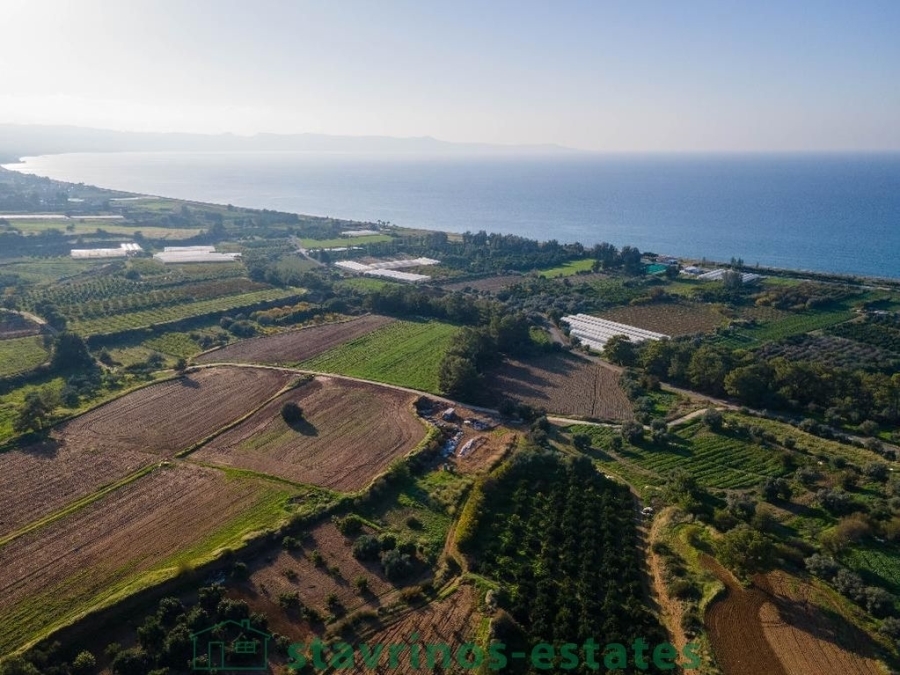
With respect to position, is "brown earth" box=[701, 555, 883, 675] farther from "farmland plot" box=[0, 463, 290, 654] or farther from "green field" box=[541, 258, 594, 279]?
"green field" box=[541, 258, 594, 279]

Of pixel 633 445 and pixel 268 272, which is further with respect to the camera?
pixel 268 272

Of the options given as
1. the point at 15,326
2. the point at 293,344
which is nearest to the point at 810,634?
the point at 293,344

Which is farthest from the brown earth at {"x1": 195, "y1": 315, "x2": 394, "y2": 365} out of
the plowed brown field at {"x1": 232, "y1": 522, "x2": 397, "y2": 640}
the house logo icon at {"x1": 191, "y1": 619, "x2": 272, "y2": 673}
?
the house logo icon at {"x1": 191, "y1": 619, "x2": 272, "y2": 673}

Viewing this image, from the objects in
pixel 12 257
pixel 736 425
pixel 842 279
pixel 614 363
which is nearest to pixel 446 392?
pixel 614 363

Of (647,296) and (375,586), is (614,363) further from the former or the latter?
(375,586)

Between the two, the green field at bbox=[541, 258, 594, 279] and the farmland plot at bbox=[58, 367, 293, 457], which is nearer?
the farmland plot at bbox=[58, 367, 293, 457]

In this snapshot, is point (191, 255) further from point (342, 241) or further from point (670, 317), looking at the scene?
point (670, 317)
